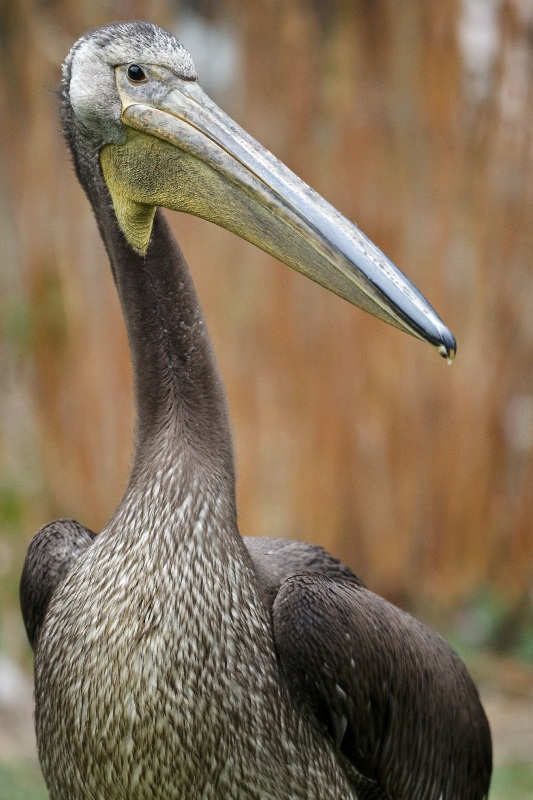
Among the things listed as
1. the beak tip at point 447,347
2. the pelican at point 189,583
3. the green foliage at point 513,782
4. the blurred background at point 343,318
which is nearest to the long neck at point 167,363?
the pelican at point 189,583

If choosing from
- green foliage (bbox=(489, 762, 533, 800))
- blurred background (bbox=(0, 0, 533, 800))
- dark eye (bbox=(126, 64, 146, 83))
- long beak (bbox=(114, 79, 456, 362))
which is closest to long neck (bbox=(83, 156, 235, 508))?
long beak (bbox=(114, 79, 456, 362))

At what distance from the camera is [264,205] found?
121 inches

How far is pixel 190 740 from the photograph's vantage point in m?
3.01

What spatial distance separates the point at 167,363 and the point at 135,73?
2.49 ft

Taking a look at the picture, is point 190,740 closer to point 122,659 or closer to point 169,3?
point 122,659

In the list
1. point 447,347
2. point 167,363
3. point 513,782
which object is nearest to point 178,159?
point 167,363

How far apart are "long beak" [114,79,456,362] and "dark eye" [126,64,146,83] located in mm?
62

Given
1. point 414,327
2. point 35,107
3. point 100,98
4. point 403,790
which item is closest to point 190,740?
point 403,790

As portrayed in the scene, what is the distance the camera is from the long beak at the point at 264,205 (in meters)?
2.91

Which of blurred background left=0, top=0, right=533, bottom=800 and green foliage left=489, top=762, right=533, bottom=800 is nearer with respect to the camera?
green foliage left=489, top=762, right=533, bottom=800

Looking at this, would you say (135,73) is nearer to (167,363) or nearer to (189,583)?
(167,363)

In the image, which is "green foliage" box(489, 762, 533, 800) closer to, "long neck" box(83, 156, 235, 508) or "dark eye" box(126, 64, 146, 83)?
"long neck" box(83, 156, 235, 508)

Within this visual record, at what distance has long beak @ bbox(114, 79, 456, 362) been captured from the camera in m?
2.91

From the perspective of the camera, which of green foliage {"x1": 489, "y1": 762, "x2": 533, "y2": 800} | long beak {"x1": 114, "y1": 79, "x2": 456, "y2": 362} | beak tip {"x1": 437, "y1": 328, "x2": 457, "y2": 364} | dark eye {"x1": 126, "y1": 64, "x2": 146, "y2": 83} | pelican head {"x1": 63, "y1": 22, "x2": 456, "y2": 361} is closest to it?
beak tip {"x1": 437, "y1": 328, "x2": 457, "y2": 364}
